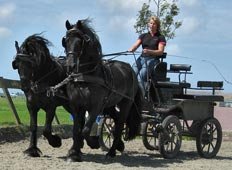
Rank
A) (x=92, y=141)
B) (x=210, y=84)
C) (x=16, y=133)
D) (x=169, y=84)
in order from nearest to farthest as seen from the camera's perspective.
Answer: (x=92, y=141)
(x=169, y=84)
(x=210, y=84)
(x=16, y=133)

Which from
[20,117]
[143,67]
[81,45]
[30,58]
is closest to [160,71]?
[143,67]

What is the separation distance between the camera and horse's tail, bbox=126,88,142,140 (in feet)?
37.5

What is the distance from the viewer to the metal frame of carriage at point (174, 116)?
37.1 ft

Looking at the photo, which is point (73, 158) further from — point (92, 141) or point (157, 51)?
point (157, 51)

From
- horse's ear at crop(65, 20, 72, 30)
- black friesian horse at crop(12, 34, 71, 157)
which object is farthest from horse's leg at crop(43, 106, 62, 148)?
horse's ear at crop(65, 20, 72, 30)

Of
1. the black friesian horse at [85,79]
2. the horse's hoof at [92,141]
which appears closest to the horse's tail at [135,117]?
the black friesian horse at [85,79]

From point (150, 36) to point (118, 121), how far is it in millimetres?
1895

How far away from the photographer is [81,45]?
956 cm

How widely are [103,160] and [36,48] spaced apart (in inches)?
93.7

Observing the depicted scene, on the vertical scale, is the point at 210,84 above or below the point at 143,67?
below

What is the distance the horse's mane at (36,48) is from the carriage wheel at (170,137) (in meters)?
2.68

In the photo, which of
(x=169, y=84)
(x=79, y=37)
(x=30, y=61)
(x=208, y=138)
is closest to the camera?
(x=79, y=37)

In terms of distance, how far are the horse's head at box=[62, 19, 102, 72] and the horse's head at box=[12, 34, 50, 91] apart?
29.1 inches

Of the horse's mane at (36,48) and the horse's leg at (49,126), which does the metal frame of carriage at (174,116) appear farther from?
the horse's mane at (36,48)
